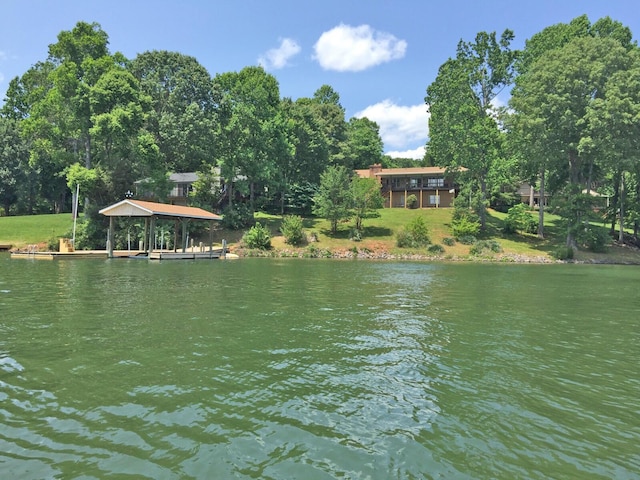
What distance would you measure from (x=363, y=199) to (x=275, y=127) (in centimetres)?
1371

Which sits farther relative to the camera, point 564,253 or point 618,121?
point 564,253

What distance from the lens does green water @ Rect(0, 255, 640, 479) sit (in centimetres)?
438

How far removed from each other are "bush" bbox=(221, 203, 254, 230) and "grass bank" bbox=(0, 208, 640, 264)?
2.96 ft

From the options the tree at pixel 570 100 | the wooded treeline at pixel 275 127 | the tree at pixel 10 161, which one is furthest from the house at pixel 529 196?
the tree at pixel 10 161

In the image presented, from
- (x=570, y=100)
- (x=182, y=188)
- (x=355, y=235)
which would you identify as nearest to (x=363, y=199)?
(x=355, y=235)

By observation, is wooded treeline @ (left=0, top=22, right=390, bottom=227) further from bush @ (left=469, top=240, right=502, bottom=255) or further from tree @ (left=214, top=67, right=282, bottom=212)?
bush @ (left=469, top=240, right=502, bottom=255)

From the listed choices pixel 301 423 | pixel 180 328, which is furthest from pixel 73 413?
pixel 180 328

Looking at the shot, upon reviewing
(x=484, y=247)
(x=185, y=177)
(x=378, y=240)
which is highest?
(x=185, y=177)

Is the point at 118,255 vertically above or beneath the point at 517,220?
beneath

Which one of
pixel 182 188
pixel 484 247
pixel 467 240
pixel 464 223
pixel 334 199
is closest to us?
pixel 484 247

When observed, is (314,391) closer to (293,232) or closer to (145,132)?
(293,232)

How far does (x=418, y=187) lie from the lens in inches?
2598

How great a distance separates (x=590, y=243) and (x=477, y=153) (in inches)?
591

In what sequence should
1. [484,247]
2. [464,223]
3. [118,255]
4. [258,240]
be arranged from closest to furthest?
[118,255] < [258,240] < [484,247] < [464,223]
